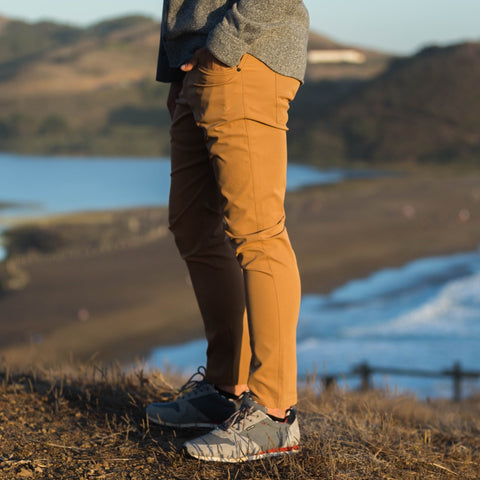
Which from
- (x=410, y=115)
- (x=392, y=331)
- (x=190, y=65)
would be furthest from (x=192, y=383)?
(x=410, y=115)

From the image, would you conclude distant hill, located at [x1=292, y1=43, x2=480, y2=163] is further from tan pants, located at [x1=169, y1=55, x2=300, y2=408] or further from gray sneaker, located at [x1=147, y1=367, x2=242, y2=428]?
tan pants, located at [x1=169, y1=55, x2=300, y2=408]

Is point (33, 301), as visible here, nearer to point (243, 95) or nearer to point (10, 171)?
point (243, 95)

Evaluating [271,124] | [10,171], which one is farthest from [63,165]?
[271,124]

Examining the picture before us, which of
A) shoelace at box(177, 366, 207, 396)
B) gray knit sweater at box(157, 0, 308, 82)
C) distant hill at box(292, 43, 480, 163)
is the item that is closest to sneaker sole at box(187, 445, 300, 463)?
shoelace at box(177, 366, 207, 396)

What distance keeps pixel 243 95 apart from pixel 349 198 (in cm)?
4634

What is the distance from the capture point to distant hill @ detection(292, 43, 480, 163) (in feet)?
266

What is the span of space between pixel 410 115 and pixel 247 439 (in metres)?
91.3

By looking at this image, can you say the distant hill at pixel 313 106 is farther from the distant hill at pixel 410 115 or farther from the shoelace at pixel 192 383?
the shoelace at pixel 192 383

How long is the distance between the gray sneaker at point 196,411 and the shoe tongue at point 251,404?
0.23 metres

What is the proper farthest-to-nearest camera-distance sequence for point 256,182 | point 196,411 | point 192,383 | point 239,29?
point 192,383, point 196,411, point 256,182, point 239,29

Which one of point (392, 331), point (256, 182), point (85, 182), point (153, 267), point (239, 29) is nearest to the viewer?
point (239, 29)

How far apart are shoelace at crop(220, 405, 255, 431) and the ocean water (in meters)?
9.17

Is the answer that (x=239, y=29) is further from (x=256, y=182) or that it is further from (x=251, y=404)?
(x=251, y=404)

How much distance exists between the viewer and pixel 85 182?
60.3 meters
